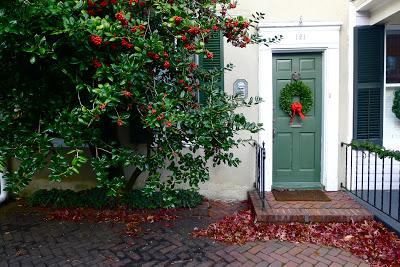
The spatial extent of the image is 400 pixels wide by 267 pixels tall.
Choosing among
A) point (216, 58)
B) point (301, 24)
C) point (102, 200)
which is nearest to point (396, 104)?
point (301, 24)

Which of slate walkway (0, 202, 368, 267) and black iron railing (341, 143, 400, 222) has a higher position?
black iron railing (341, 143, 400, 222)

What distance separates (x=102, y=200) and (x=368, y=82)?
4.26 metres

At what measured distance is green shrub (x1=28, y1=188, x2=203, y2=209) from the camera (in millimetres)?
4641

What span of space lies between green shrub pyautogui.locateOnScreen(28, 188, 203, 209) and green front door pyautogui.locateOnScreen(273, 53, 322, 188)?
56.5 inches

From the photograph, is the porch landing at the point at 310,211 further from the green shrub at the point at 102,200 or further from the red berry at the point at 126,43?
the red berry at the point at 126,43

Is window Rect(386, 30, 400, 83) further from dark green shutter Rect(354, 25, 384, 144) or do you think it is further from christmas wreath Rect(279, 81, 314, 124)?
christmas wreath Rect(279, 81, 314, 124)

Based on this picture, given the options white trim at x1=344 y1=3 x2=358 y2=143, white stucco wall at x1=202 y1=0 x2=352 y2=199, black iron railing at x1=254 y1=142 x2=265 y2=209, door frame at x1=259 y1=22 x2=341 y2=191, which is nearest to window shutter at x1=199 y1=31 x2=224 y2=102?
white stucco wall at x1=202 y1=0 x2=352 y2=199

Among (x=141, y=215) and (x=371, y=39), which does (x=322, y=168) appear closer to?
(x=371, y=39)

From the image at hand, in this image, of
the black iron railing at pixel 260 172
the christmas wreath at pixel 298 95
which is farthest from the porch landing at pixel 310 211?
the christmas wreath at pixel 298 95

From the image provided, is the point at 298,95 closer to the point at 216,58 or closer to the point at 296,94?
the point at 296,94

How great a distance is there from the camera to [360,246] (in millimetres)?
3451

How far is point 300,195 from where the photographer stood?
472cm

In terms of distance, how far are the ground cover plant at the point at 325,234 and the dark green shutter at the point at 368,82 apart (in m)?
1.52

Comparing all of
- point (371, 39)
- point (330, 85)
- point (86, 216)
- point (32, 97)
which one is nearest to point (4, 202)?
point (86, 216)
